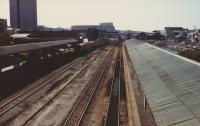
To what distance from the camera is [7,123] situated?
24.6 m

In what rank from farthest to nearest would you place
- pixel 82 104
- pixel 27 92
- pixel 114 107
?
pixel 27 92, pixel 82 104, pixel 114 107

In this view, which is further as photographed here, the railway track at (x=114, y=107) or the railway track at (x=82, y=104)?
the railway track at (x=82, y=104)

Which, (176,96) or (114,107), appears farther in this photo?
(114,107)

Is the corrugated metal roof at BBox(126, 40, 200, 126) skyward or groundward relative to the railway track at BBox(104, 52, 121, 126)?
skyward

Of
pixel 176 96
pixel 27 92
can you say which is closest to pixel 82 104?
pixel 27 92

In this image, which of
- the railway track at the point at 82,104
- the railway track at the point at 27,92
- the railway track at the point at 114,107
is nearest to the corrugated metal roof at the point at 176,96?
the railway track at the point at 114,107

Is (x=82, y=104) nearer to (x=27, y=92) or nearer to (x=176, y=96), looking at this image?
(x=27, y=92)

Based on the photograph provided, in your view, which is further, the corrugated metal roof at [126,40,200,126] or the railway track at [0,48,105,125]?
the railway track at [0,48,105,125]

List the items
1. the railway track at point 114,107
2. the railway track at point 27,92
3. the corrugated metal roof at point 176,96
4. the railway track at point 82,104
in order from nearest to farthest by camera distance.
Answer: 1. the corrugated metal roof at point 176,96
2. the railway track at point 114,107
3. the railway track at point 82,104
4. the railway track at point 27,92

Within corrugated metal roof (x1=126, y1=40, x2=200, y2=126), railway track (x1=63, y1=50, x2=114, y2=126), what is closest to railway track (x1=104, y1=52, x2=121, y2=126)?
railway track (x1=63, y1=50, x2=114, y2=126)

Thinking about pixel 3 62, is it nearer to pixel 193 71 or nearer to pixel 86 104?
pixel 86 104

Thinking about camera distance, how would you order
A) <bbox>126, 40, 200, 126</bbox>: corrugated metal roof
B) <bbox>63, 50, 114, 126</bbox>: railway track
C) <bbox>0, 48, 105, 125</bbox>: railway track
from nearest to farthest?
<bbox>126, 40, 200, 126</bbox>: corrugated metal roof, <bbox>63, 50, 114, 126</bbox>: railway track, <bbox>0, 48, 105, 125</bbox>: railway track

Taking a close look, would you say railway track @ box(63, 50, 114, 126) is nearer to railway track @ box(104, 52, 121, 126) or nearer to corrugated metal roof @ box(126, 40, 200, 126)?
railway track @ box(104, 52, 121, 126)

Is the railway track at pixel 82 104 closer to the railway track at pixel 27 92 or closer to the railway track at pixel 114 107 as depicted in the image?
the railway track at pixel 114 107
